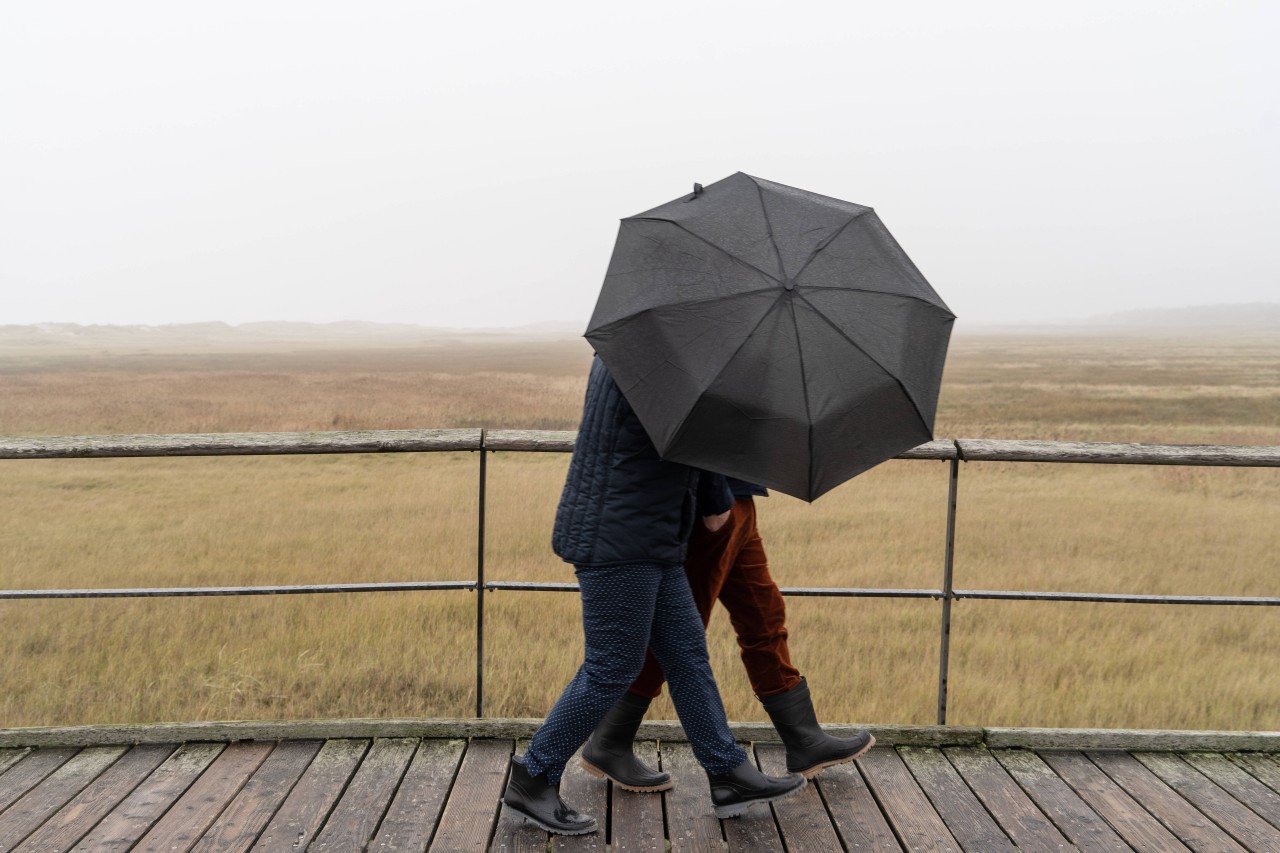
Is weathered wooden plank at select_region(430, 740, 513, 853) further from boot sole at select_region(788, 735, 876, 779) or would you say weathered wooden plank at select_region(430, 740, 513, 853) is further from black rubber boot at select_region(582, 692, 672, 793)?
boot sole at select_region(788, 735, 876, 779)

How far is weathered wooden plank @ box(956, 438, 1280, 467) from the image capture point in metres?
3.36

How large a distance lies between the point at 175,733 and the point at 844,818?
6.73 ft

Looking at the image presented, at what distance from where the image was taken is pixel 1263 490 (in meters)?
14.9

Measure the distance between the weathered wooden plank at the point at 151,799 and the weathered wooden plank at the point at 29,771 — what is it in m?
0.30

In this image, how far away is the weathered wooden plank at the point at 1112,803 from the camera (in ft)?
9.14

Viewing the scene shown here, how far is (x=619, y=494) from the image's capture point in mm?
2496

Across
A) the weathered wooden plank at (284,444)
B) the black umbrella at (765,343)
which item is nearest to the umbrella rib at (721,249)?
the black umbrella at (765,343)

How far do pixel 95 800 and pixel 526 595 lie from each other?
18.3 ft

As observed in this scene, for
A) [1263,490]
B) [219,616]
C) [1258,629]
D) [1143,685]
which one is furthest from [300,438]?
[1263,490]

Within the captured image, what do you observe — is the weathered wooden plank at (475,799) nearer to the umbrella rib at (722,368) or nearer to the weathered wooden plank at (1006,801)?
the umbrella rib at (722,368)

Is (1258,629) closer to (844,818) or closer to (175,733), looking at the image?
(844,818)

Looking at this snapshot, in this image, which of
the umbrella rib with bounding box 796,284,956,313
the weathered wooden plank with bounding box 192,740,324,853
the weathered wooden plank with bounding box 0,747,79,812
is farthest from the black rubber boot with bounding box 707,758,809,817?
the weathered wooden plank with bounding box 0,747,79,812

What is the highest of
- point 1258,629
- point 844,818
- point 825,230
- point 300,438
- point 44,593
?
point 825,230

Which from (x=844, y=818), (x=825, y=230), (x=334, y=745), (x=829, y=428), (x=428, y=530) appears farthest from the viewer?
(x=428, y=530)
